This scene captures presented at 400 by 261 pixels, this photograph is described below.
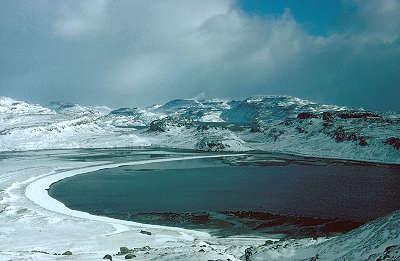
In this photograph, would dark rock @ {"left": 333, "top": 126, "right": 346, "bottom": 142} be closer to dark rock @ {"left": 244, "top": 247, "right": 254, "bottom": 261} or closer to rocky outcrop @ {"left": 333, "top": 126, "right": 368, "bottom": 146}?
rocky outcrop @ {"left": 333, "top": 126, "right": 368, "bottom": 146}

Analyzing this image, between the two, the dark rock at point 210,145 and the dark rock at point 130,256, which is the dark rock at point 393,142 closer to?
the dark rock at point 210,145

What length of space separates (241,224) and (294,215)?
312 inches

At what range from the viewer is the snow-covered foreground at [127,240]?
1947 centimetres

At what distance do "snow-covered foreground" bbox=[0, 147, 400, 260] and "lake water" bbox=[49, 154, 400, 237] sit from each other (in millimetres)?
4344

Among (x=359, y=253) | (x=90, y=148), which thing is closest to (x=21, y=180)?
(x=359, y=253)

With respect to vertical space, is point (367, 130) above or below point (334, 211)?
above

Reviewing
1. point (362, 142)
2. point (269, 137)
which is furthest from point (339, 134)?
point (269, 137)

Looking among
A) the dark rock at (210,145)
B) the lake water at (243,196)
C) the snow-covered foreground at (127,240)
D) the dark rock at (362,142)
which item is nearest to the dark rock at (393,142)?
the dark rock at (362,142)

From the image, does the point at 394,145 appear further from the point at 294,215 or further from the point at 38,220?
the point at 38,220

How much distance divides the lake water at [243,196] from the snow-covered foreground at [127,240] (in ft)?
14.3

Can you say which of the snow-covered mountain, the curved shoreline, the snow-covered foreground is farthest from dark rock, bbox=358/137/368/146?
the snow-covered foreground

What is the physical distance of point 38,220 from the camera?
136 feet

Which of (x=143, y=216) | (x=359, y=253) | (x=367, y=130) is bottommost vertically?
(x=143, y=216)

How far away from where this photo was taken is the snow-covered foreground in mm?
19469
